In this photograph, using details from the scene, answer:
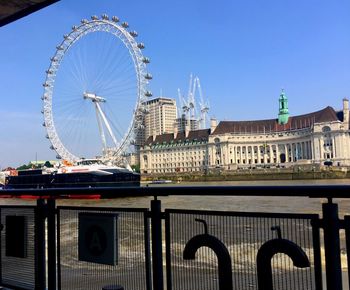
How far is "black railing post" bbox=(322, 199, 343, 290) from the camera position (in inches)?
91.4

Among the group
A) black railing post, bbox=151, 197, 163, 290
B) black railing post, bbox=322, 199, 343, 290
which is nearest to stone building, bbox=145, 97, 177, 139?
black railing post, bbox=151, 197, 163, 290

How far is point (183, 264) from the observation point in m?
2.91

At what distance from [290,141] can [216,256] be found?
455 feet

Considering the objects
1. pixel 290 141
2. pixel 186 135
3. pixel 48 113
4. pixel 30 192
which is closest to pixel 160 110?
pixel 186 135

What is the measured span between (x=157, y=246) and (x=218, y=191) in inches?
27.1

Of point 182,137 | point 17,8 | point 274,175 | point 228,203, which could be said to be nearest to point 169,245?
point 17,8

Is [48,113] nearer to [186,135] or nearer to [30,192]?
[30,192]

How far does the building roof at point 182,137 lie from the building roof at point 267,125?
14.3 feet

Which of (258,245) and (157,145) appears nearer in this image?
(258,245)

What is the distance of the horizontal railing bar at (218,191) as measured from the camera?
229 cm

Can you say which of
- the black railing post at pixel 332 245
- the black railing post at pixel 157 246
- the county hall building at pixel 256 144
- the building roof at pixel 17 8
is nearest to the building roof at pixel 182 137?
the county hall building at pixel 256 144

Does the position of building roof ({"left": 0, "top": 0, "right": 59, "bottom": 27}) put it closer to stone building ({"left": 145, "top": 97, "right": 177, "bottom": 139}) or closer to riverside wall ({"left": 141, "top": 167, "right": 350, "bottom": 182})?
riverside wall ({"left": 141, "top": 167, "right": 350, "bottom": 182})

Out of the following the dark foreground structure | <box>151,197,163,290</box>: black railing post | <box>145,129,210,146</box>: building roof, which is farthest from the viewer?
<box>145,129,210,146</box>: building roof

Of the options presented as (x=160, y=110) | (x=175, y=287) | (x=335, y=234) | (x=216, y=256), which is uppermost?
(x=160, y=110)
